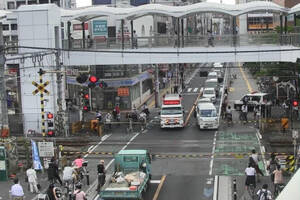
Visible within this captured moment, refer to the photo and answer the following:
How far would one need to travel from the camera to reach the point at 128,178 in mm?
18359

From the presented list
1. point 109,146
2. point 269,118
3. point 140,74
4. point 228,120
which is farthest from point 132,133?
point 140,74

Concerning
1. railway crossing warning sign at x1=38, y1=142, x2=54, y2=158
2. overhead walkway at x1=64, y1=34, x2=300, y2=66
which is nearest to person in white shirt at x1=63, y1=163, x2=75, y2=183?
railway crossing warning sign at x1=38, y1=142, x2=54, y2=158

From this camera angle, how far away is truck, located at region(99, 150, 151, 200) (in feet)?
57.1

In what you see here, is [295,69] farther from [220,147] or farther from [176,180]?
[176,180]

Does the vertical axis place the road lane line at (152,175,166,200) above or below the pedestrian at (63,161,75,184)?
Answer: below

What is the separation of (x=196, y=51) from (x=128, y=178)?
59.4 ft

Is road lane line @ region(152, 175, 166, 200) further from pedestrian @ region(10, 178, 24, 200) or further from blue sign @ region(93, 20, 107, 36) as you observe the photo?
blue sign @ region(93, 20, 107, 36)

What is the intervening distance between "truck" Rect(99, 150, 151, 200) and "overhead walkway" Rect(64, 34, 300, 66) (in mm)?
14528

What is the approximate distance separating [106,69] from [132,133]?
11.9m

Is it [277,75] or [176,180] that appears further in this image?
[277,75]

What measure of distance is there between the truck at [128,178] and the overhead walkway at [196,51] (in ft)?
47.7

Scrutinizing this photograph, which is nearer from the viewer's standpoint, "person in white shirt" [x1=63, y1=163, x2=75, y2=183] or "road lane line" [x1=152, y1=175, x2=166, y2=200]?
"road lane line" [x1=152, y1=175, x2=166, y2=200]

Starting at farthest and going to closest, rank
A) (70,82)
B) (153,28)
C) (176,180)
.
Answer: (153,28), (70,82), (176,180)

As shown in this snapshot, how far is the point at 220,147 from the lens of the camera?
2916 cm
